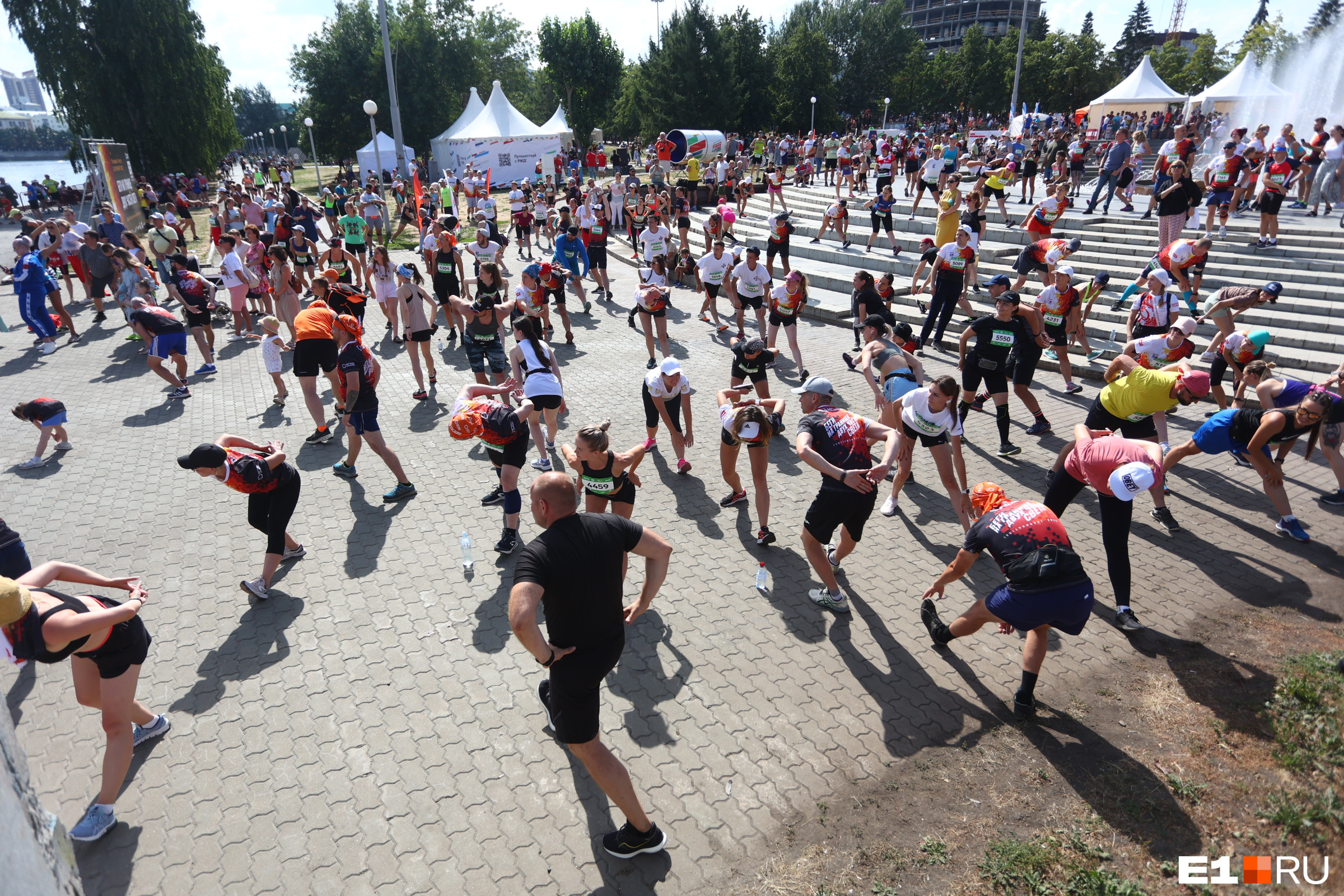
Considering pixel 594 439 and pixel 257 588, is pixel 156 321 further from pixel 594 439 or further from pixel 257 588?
pixel 594 439

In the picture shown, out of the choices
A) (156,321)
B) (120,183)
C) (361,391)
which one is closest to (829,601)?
(361,391)

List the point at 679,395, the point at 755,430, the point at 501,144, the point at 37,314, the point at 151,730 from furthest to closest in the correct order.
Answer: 1. the point at 501,144
2. the point at 37,314
3. the point at 679,395
4. the point at 755,430
5. the point at 151,730

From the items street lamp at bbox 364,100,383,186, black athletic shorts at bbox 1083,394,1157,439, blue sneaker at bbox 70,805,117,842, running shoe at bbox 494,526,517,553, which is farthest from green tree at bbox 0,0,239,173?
black athletic shorts at bbox 1083,394,1157,439

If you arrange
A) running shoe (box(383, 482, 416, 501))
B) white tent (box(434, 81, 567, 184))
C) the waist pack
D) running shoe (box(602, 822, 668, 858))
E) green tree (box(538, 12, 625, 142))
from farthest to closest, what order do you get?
green tree (box(538, 12, 625, 142)), white tent (box(434, 81, 567, 184)), running shoe (box(383, 482, 416, 501)), the waist pack, running shoe (box(602, 822, 668, 858))

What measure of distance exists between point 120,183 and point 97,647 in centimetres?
2158

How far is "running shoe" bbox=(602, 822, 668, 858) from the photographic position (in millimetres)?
3500

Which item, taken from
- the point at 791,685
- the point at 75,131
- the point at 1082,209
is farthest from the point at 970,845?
the point at 75,131

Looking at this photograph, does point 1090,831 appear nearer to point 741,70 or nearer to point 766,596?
point 766,596

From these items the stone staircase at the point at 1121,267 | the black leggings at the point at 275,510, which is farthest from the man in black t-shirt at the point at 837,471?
the stone staircase at the point at 1121,267

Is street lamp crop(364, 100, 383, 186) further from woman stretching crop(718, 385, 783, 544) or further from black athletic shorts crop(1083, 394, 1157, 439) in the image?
black athletic shorts crop(1083, 394, 1157, 439)

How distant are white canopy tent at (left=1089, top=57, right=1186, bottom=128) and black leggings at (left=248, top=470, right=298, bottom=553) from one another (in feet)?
122

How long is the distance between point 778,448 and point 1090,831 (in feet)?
17.2

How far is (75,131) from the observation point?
101 feet

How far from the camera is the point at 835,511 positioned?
201 inches
